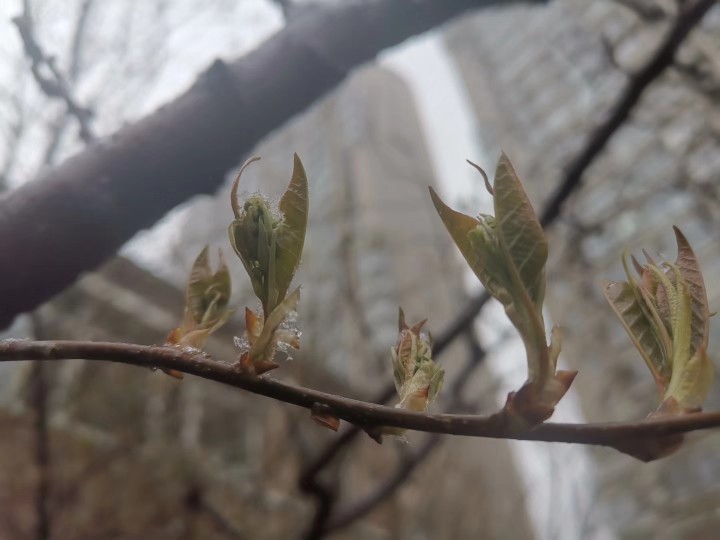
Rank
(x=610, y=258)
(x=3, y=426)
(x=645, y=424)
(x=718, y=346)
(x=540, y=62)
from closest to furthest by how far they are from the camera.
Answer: (x=645, y=424)
(x=3, y=426)
(x=718, y=346)
(x=610, y=258)
(x=540, y=62)

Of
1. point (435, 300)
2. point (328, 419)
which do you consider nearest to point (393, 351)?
point (328, 419)

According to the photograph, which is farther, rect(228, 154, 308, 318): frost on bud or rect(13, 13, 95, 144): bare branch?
rect(13, 13, 95, 144): bare branch

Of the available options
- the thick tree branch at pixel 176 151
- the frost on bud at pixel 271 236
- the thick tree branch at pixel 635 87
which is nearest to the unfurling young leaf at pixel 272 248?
the frost on bud at pixel 271 236

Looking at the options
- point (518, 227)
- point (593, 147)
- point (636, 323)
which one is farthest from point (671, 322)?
point (593, 147)

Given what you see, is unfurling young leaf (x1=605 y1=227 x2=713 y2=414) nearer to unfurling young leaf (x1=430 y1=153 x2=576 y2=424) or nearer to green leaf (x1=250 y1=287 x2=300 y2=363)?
unfurling young leaf (x1=430 y1=153 x2=576 y2=424)

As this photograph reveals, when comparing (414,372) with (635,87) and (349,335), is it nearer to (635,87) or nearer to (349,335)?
(635,87)

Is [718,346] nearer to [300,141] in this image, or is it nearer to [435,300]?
[435,300]

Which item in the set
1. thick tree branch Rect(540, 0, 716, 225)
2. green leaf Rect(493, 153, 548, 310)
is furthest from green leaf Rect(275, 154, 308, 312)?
thick tree branch Rect(540, 0, 716, 225)
